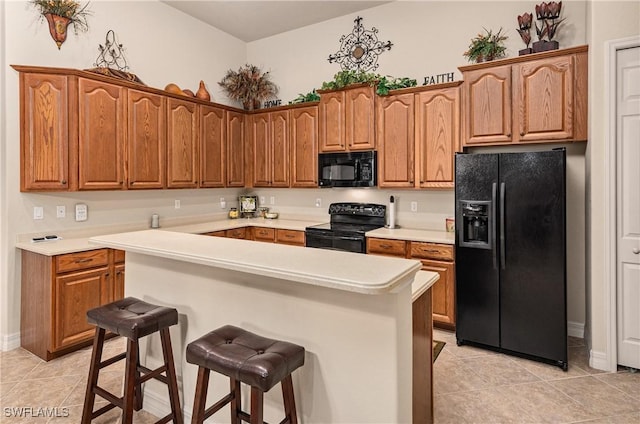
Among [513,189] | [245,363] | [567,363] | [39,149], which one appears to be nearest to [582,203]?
[513,189]

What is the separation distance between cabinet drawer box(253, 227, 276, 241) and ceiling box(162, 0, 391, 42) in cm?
277

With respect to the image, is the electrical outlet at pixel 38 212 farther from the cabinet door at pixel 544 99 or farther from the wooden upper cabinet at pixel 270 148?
the cabinet door at pixel 544 99

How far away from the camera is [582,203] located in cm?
343

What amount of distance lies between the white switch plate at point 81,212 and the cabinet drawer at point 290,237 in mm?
2083

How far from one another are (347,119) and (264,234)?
1.79 metres

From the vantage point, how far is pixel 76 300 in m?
3.08

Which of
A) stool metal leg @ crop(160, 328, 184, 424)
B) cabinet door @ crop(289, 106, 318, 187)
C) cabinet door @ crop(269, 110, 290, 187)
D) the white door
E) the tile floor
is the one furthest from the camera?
cabinet door @ crop(269, 110, 290, 187)

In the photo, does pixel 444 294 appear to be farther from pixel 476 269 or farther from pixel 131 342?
pixel 131 342

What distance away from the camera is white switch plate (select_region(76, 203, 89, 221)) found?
359 centimetres

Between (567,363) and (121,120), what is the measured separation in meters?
4.53

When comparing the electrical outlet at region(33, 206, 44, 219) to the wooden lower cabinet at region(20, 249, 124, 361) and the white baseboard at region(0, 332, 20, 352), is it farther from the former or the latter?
the white baseboard at region(0, 332, 20, 352)

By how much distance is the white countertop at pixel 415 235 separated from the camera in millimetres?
3533

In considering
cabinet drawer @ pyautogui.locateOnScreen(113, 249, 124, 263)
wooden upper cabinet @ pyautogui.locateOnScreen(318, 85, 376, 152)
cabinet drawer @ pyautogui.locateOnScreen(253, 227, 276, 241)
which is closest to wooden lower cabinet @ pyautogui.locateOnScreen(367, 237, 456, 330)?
wooden upper cabinet @ pyautogui.locateOnScreen(318, 85, 376, 152)

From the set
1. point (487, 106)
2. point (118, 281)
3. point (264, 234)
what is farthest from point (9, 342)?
point (487, 106)
